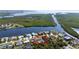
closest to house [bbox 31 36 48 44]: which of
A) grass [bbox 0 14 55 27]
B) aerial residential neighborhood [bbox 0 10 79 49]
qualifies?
aerial residential neighborhood [bbox 0 10 79 49]

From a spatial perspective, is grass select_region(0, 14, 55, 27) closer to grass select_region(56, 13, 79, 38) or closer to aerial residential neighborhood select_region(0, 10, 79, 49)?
aerial residential neighborhood select_region(0, 10, 79, 49)

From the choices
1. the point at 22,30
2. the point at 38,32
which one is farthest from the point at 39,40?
the point at 22,30

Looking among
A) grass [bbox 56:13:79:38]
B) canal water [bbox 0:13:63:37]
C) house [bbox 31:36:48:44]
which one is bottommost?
house [bbox 31:36:48:44]

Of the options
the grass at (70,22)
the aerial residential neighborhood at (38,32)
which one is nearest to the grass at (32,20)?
the aerial residential neighborhood at (38,32)

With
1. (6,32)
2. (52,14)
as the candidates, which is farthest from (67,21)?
(6,32)
